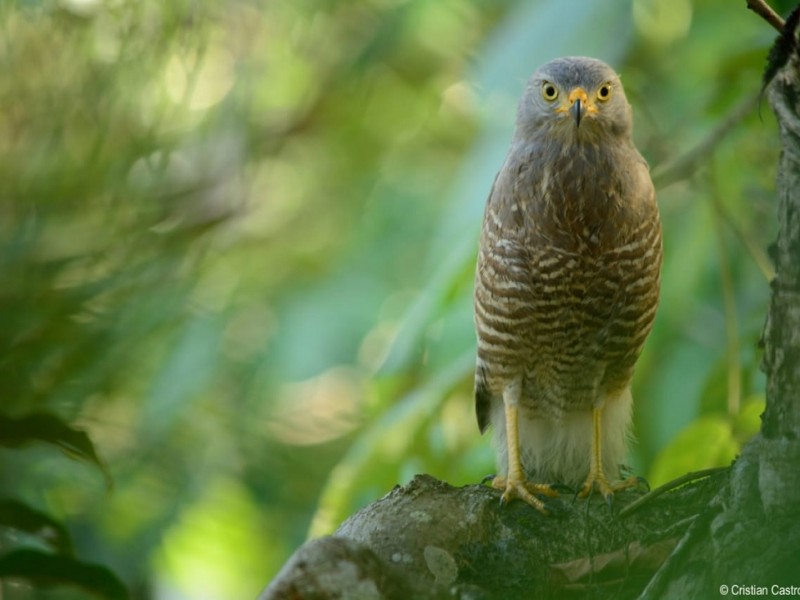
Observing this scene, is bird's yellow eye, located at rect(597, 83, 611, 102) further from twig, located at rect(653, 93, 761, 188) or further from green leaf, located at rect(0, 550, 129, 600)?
green leaf, located at rect(0, 550, 129, 600)

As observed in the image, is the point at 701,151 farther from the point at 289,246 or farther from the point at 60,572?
the point at 289,246

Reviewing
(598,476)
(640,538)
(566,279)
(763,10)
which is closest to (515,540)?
(640,538)

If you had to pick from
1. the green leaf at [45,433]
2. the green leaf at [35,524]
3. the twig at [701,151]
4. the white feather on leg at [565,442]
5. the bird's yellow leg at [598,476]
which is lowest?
the green leaf at [35,524]

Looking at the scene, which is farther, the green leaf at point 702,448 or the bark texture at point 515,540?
the green leaf at point 702,448

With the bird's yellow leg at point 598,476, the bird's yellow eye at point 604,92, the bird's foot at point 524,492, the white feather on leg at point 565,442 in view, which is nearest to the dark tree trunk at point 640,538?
the bird's foot at point 524,492

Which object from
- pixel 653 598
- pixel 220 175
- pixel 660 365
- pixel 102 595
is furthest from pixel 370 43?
pixel 653 598

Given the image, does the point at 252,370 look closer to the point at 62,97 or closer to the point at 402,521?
the point at 62,97

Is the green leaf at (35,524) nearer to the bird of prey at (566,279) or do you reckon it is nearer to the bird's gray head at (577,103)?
the bird of prey at (566,279)

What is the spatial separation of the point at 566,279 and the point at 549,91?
0.72 metres

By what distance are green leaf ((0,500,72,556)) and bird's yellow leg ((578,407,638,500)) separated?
126cm

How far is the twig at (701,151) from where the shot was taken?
332cm

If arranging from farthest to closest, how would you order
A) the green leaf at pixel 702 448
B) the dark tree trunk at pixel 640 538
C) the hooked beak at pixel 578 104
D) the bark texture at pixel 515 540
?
1. the hooked beak at pixel 578 104
2. the green leaf at pixel 702 448
3. the bark texture at pixel 515 540
4. the dark tree trunk at pixel 640 538

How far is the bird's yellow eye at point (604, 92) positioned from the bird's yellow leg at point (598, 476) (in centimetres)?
94

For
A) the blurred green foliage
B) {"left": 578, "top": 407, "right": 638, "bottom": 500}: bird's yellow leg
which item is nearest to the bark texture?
{"left": 578, "top": 407, "right": 638, "bottom": 500}: bird's yellow leg
